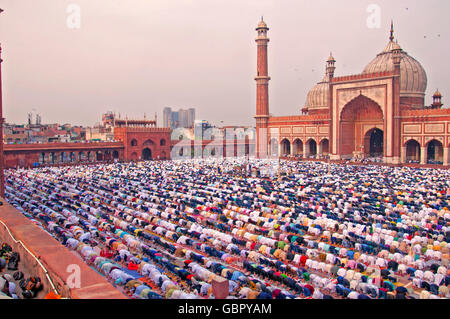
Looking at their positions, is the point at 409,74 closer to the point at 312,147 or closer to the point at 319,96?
the point at 319,96

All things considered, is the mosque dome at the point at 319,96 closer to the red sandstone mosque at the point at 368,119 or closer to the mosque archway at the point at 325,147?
the red sandstone mosque at the point at 368,119

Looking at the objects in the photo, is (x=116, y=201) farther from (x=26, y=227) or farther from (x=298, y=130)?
(x=298, y=130)

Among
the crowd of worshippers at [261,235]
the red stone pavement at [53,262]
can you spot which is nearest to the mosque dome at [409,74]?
the crowd of worshippers at [261,235]

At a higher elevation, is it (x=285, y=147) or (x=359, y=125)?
(x=359, y=125)

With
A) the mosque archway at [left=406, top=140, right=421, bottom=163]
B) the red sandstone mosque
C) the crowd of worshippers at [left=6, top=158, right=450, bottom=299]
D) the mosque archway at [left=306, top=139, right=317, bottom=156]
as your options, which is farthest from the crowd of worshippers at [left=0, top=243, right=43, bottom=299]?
the mosque archway at [left=306, top=139, right=317, bottom=156]

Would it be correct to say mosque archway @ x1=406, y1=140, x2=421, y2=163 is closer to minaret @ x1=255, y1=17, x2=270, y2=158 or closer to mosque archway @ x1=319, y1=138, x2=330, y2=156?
mosque archway @ x1=319, y1=138, x2=330, y2=156

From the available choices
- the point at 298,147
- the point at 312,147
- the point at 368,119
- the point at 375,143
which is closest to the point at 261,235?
the point at 368,119
